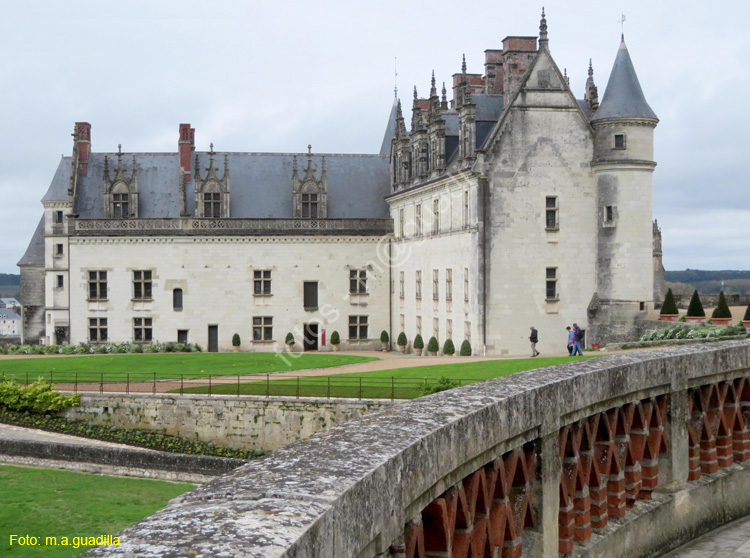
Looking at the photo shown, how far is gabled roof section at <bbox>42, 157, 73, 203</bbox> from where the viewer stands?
2030 inches

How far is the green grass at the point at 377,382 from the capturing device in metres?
26.7

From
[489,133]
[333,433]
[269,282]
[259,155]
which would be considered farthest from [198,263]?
[333,433]

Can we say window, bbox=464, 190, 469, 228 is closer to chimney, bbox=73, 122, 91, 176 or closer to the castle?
the castle

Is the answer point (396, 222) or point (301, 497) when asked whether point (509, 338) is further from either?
point (301, 497)

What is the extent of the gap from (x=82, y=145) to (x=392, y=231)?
1661 cm

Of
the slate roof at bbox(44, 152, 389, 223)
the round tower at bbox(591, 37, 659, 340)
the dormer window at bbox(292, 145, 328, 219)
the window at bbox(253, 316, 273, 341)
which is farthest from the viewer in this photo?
the slate roof at bbox(44, 152, 389, 223)

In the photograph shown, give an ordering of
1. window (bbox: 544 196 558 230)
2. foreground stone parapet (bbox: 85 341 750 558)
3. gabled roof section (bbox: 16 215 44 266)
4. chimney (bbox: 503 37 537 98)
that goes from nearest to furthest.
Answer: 1. foreground stone parapet (bbox: 85 341 750 558)
2. window (bbox: 544 196 558 230)
3. chimney (bbox: 503 37 537 98)
4. gabled roof section (bbox: 16 215 44 266)

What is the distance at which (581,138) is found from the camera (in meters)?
37.8

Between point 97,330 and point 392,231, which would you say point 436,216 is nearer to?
point 392,231

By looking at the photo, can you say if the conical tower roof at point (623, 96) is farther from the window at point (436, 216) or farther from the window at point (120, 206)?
the window at point (120, 206)

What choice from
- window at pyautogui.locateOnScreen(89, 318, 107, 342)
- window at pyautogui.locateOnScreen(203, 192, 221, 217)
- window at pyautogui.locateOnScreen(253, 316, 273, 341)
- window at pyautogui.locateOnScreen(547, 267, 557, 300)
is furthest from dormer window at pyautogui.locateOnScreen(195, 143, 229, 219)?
window at pyautogui.locateOnScreen(547, 267, 557, 300)

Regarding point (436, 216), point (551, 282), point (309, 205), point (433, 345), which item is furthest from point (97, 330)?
point (551, 282)

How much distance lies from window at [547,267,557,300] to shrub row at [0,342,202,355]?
1779 centimetres

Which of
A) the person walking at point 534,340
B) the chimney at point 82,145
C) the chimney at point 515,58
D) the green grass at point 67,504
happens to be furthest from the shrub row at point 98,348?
the green grass at point 67,504
